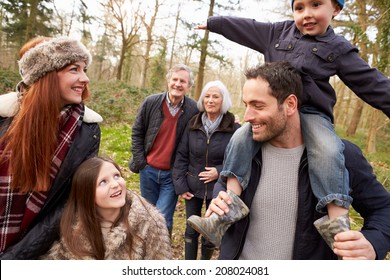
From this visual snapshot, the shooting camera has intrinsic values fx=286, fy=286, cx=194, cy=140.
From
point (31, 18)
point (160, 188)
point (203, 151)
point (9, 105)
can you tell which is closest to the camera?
point (9, 105)

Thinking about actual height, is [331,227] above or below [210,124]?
below

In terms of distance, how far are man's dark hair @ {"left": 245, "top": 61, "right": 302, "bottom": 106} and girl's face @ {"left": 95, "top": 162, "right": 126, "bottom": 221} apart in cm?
121

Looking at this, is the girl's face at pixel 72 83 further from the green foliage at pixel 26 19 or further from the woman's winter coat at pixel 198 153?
the green foliage at pixel 26 19

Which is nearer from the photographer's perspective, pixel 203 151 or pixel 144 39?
pixel 203 151

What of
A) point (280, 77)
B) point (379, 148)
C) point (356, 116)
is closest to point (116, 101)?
point (280, 77)

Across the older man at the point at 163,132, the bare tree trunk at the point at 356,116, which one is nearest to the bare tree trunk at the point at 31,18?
the older man at the point at 163,132

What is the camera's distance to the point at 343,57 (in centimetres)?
196

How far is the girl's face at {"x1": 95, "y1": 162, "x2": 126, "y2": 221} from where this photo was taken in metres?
2.06

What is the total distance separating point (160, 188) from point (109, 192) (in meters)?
1.65

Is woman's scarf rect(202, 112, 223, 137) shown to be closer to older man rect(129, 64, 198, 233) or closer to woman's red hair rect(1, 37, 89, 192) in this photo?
older man rect(129, 64, 198, 233)

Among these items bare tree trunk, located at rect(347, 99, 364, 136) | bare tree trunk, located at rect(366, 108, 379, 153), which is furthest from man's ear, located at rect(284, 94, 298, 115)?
bare tree trunk, located at rect(347, 99, 364, 136)

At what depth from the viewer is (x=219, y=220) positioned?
5.75ft

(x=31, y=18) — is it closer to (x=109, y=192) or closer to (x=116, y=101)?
(x=116, y=101)
